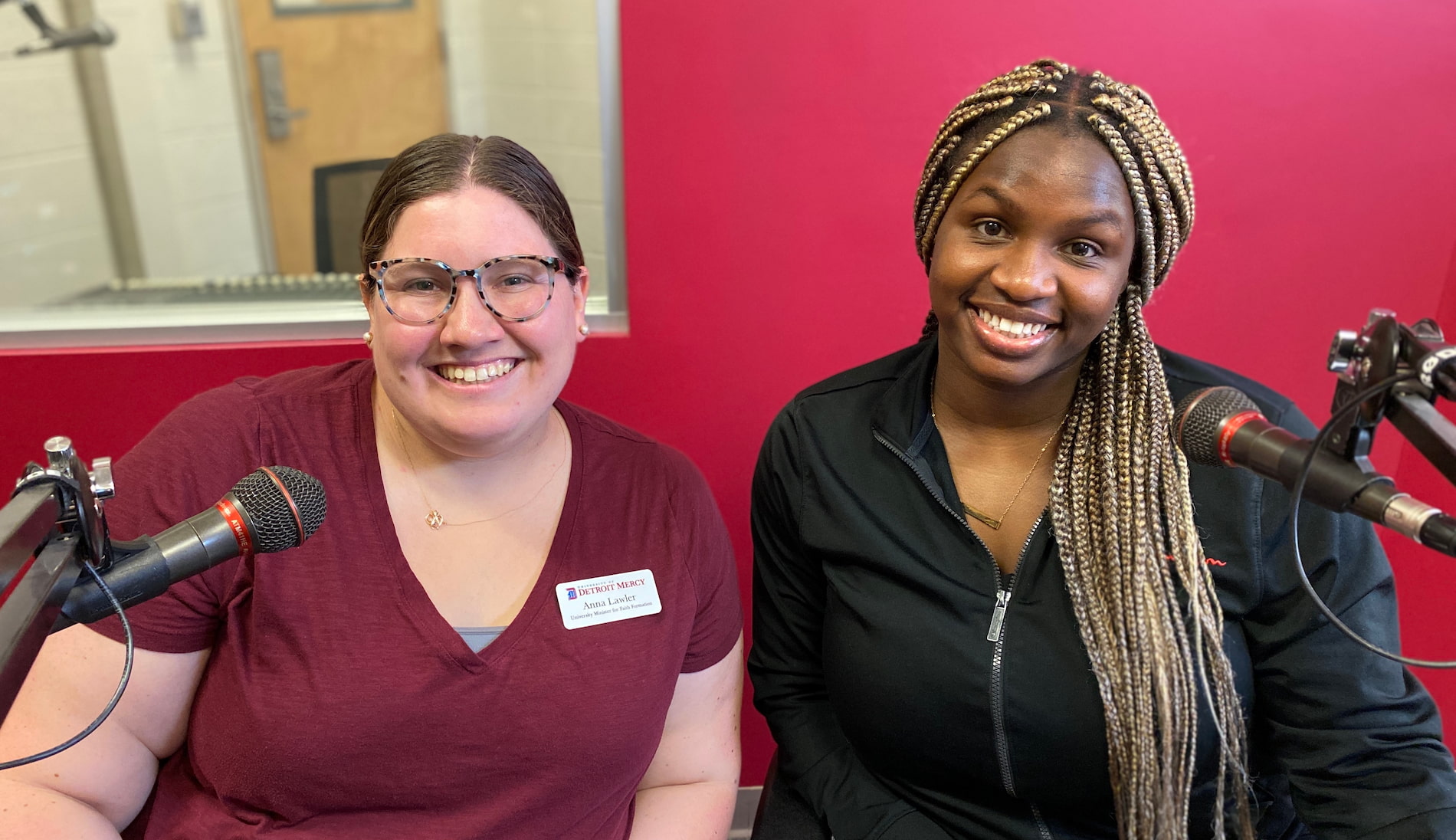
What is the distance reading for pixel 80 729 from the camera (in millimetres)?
1101

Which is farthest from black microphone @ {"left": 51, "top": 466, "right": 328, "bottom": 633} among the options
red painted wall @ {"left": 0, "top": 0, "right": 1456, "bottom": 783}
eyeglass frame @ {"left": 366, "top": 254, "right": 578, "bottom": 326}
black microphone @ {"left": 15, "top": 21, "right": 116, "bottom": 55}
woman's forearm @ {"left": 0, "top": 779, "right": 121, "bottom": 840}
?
black microphone @ {"left": 15, "top": 21, "right": 116, "bottom": 55}

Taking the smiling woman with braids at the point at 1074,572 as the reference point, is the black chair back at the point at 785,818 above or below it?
below

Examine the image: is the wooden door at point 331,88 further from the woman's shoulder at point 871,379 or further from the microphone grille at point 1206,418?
the microphone grille at point 1206,418

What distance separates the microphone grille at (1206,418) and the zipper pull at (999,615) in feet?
1.62

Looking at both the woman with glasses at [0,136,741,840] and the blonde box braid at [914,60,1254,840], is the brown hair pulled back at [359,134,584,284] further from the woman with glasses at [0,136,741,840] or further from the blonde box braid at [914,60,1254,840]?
the blonde box braid at [914,60,1254,840]

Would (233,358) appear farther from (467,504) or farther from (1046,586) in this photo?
(1046,586)

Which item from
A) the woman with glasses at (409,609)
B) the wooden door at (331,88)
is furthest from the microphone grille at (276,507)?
the wooden door at (331,88)

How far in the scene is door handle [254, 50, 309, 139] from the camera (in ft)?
9.14

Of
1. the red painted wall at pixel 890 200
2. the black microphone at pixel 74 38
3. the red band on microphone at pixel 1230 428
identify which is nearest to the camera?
the red band on microphone at pixel 1230 428

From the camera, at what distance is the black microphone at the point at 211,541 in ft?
2.23

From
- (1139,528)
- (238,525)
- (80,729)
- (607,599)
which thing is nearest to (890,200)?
(1139,528)

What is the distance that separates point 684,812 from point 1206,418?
0.97 metres

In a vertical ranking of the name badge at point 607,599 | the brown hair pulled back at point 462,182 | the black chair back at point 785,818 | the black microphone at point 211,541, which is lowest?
the black chair back at point 785,818

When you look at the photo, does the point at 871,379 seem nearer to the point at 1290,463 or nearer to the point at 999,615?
the point at 999,615
